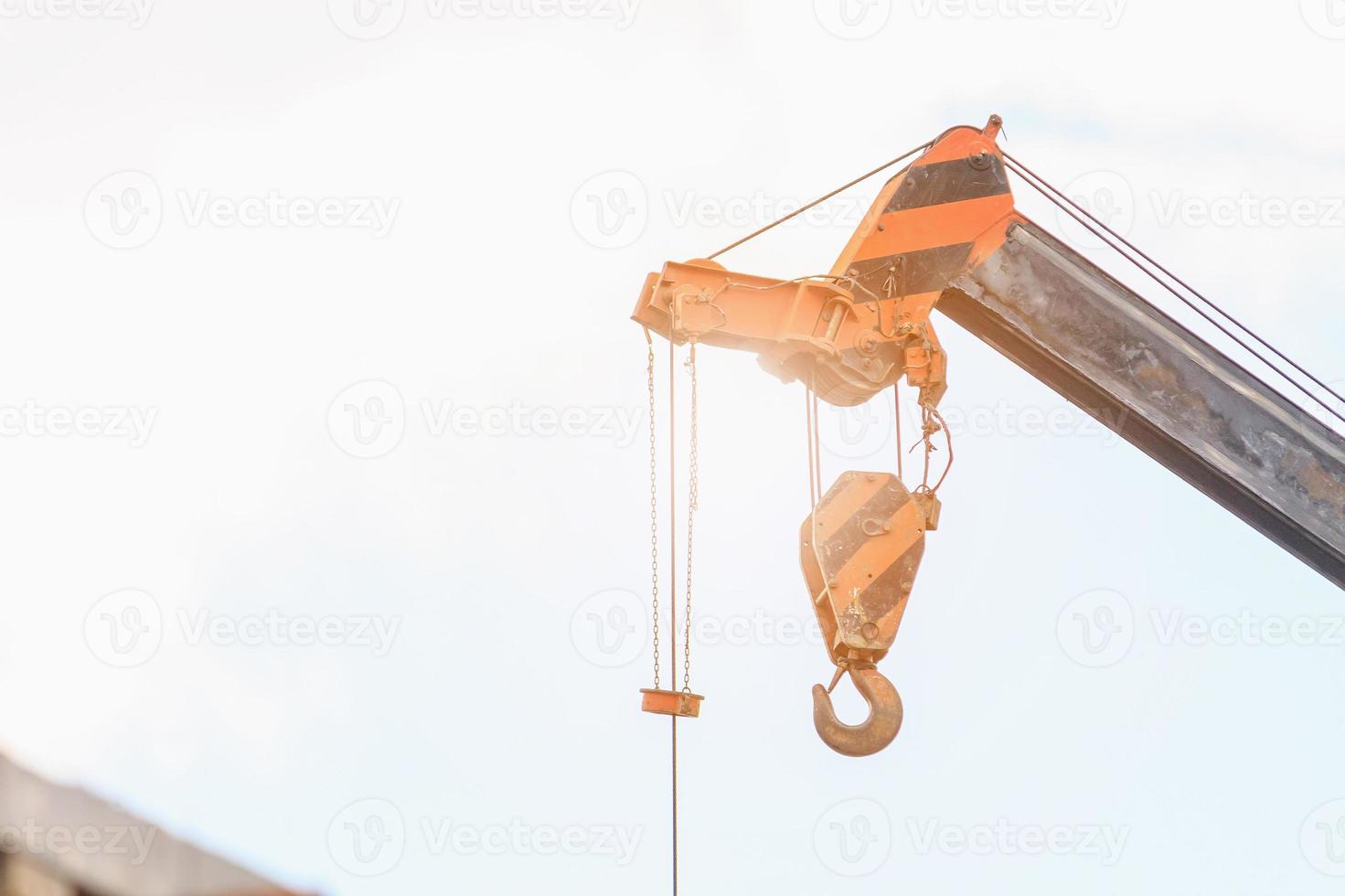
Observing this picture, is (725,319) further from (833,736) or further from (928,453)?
(833,736)

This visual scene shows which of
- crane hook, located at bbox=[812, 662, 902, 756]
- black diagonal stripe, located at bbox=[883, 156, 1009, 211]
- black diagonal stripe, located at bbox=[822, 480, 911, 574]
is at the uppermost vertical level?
black diagonal stripe, located at bbox=[883, 156, 1009, 211]

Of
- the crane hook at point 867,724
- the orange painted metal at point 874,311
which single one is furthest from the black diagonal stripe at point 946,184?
the crane hook at point 867,724

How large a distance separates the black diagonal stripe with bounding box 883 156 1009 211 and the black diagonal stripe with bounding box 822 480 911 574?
43.8 inches

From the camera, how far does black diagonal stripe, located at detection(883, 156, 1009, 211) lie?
6805 millimetres

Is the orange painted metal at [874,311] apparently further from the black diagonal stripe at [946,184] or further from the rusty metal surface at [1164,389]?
the rusty metal surface at [1164,389]

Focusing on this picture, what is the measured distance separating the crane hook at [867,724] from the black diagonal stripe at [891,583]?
292mm

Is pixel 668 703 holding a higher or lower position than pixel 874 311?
lower

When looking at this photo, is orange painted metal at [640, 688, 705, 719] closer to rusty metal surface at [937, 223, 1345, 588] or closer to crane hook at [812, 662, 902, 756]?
crane hook at [812, 662, 902, 756]

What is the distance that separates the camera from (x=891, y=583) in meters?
6.51

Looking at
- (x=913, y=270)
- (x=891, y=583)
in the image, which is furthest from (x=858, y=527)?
(x=913, y=270)
